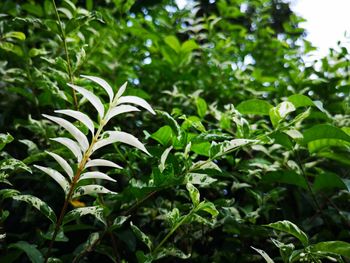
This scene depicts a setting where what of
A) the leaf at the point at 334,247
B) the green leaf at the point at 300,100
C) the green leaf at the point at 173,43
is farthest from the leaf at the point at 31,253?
the green leaf at the point at 173,43

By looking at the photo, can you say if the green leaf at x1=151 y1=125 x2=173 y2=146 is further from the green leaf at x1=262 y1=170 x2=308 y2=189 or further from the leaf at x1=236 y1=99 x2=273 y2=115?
the green leaf at x1=262 y1=170 x2=308 y2=189

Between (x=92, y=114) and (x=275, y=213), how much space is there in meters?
0.80

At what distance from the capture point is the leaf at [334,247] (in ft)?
2.55

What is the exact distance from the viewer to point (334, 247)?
79cm

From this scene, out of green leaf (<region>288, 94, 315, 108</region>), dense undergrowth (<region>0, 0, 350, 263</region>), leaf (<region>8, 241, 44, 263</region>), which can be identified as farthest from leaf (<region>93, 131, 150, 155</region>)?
green leaf (<region>288, 94, 315, 108</region>)

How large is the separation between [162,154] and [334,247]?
0.43m

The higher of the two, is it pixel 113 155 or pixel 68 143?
pixel 113 155

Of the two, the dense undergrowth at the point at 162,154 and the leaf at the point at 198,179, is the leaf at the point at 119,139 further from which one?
the leaf at the point at 198,179

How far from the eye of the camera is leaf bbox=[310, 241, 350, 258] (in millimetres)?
779

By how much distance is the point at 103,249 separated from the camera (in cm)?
100

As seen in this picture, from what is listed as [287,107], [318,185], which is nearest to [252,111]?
[287,107]

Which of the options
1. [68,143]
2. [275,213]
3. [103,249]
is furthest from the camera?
[275,213]

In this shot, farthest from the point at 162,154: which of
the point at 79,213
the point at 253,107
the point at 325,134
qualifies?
the point at 325,134

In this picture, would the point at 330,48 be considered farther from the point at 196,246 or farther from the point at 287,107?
the point at 196,246
